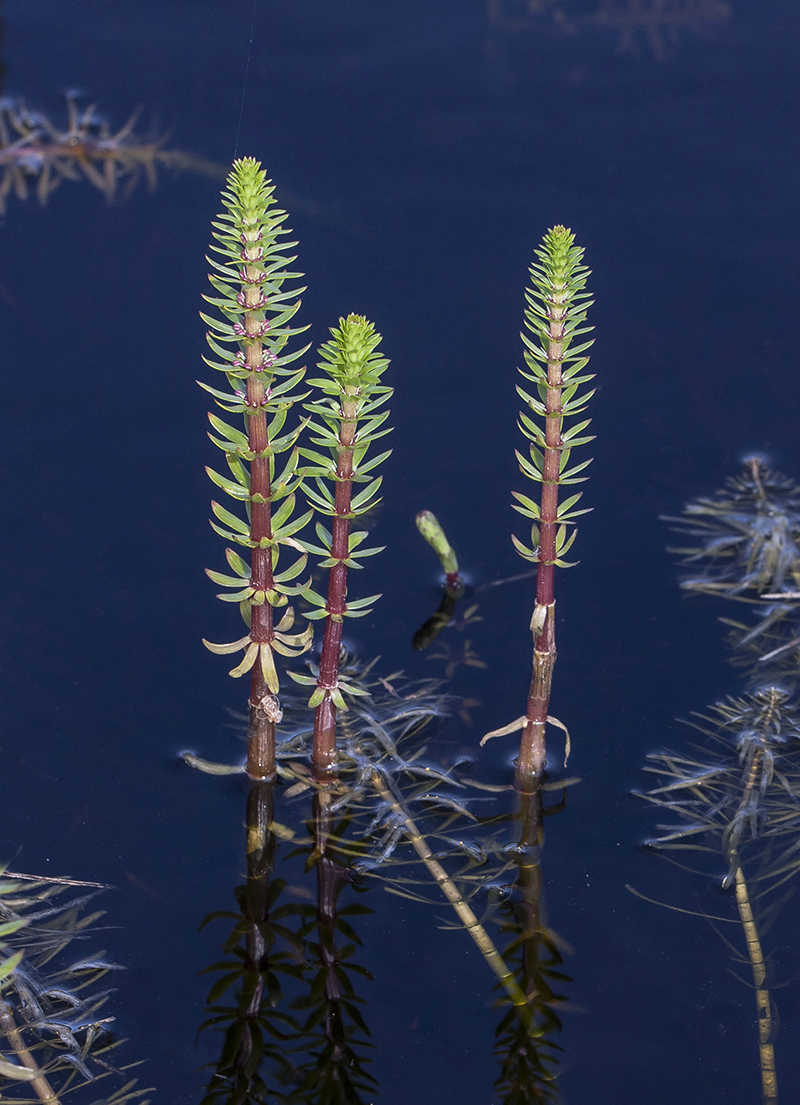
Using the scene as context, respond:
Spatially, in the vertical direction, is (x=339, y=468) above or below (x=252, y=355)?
below

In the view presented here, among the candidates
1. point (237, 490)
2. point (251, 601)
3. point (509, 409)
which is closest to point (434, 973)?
point (251, 601)

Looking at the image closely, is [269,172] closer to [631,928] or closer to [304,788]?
[304,788]

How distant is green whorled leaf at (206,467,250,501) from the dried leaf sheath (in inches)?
32.7

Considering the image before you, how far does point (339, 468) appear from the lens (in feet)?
12.4

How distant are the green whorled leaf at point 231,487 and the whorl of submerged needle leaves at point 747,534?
2.13m

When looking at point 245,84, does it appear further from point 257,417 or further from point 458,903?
point 458,903

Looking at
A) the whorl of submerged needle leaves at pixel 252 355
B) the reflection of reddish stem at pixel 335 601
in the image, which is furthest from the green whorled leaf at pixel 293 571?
the reflection of reddish stem at pixel 335 601

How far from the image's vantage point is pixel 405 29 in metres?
7.57

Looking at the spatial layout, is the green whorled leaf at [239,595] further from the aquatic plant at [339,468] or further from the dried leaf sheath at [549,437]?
the dried leaf sheath at [549,437]

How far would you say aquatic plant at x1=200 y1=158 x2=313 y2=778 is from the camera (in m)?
3.41

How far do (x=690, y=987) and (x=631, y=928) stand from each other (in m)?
0.26

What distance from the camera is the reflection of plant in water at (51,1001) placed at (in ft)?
11.6

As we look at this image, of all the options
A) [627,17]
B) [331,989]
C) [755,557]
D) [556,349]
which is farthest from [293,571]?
[627,17]

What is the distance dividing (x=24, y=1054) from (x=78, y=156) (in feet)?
17.1
